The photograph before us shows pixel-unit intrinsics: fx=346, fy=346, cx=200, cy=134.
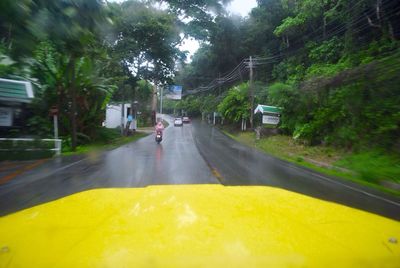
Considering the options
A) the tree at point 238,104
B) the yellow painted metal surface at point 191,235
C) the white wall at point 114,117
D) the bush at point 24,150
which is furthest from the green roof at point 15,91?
the tree at point 238,104

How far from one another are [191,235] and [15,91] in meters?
18.2

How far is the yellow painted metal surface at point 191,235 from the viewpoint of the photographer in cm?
173

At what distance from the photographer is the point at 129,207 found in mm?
2467

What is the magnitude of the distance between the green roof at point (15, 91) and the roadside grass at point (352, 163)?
14326 mm

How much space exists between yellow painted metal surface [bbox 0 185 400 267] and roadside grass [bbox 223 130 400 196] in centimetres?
953

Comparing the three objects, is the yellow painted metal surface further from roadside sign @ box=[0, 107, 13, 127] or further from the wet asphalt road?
roadside sign @ box=[0, 107, 13, 127]

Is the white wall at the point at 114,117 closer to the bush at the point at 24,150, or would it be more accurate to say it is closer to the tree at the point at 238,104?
the tree at the point at 238,104

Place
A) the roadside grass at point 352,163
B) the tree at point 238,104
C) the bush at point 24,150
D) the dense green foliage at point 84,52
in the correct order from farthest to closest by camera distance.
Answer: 1. the tree at point 238,104
2. the bush at point 24,150
3. the roadside grass at point 352,163
4. the dense green foliage at point 84,52

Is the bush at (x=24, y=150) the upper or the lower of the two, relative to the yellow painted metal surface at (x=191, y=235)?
lower

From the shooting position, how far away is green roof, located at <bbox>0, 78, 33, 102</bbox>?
17066 millimetres

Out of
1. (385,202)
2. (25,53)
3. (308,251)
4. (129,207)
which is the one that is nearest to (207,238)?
(308,251)

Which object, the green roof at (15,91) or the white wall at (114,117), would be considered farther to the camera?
the white wall at (114,117)

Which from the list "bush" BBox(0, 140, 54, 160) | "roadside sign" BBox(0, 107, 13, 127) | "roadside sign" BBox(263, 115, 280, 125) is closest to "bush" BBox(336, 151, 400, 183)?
"bush" BBox(0, 140, 54, 160)

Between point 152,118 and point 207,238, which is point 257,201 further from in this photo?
point 152,118
